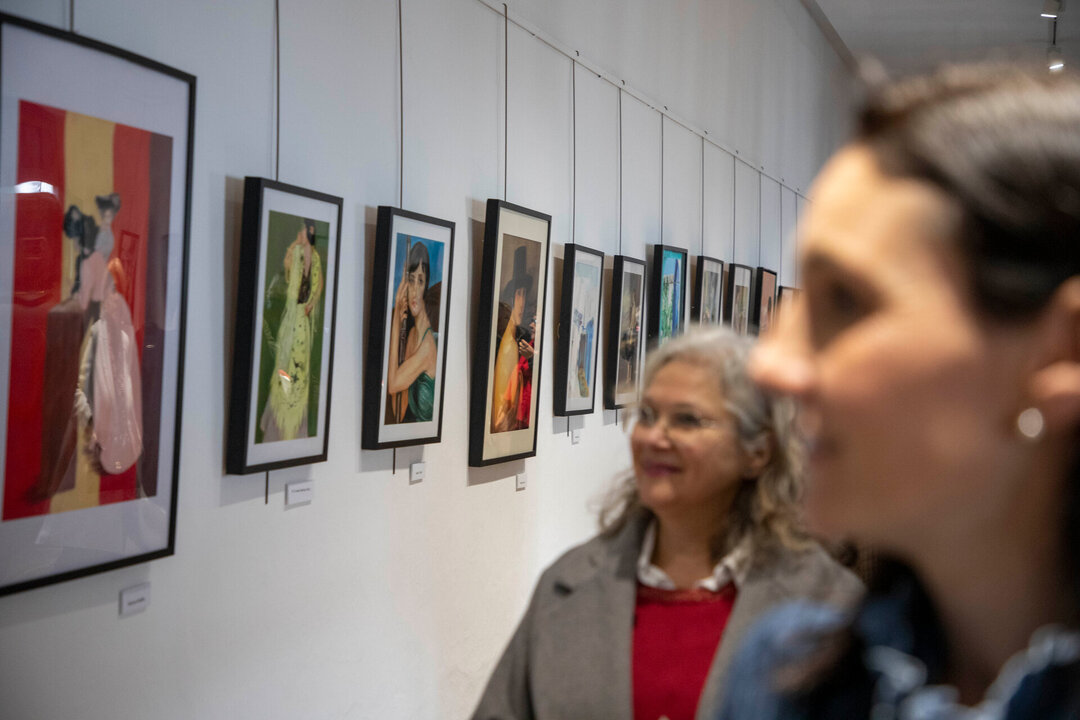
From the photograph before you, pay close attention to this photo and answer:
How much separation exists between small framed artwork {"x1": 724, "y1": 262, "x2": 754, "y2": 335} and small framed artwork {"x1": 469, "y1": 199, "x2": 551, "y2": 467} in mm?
4761

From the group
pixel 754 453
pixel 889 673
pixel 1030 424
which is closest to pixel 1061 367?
pixel 1030 424

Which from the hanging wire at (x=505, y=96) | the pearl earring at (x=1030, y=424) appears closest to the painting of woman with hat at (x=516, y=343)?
the hanging wire at (x=505, y=96)

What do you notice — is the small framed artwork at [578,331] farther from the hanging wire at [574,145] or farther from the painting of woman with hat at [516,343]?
the painting of woman with hat at [516,343]

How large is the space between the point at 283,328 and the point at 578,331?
3340mm

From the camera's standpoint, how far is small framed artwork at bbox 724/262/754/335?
1109 cm

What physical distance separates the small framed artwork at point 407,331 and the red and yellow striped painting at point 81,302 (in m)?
1.49

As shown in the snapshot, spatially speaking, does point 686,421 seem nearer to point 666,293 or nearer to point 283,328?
point 283,328

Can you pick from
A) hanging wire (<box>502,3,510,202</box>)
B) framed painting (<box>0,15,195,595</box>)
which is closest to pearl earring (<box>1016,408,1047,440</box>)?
framed painting (<box>0,15,195,595</box>)

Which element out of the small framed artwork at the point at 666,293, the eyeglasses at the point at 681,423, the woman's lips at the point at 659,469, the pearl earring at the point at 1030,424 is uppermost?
the small framed artwork at the point at 666,293

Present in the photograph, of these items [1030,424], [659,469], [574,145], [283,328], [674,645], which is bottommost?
[674,645]

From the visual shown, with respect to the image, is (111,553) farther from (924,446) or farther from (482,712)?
(924,446)

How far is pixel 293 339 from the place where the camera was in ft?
14.5

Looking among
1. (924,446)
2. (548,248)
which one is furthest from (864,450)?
(548,248)

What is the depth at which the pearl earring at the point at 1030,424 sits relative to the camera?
750 millimetres
